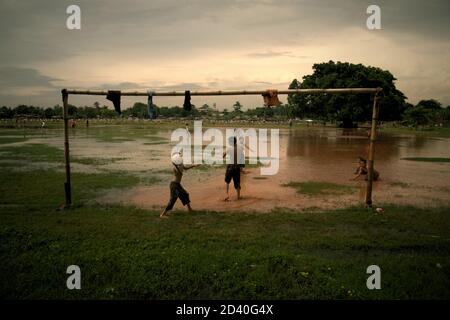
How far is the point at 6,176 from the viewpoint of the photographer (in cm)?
1357

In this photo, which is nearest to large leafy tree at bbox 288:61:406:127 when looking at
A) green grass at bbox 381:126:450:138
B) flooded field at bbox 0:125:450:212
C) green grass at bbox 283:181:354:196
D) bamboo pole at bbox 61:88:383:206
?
green grass at bbox 381:126:450:138

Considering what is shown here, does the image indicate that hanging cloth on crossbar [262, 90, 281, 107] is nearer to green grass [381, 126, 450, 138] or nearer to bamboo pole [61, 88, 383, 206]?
bamboo pole [61, 88, 383, 206]

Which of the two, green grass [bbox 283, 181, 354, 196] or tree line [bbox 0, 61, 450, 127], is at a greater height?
tree line [bbox 0, 61, 450, 127]

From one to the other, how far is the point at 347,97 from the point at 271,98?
43.0 meters

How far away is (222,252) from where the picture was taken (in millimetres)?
5898

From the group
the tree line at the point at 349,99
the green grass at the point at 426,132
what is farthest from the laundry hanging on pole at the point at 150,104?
the green grass at the point at 426,132

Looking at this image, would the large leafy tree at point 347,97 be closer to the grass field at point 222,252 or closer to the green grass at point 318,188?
the green grass at point 318,188

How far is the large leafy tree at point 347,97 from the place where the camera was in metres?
47.2

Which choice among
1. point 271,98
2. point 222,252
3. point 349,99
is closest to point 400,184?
point 271,98

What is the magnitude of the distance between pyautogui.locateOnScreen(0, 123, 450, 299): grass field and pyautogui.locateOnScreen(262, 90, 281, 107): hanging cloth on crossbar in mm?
3170

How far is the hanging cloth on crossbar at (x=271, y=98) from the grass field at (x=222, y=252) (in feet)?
10.4

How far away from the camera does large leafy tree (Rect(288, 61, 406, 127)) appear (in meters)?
47.2
